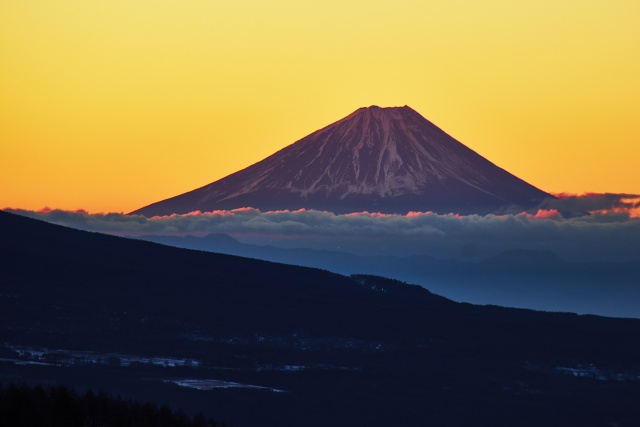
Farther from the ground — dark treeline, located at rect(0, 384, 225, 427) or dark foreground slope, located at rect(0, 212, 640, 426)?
dark foreground slope, located at rect(0, 212, 640, 426)

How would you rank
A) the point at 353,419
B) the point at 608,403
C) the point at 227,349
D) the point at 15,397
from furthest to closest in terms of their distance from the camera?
the point at 227,349 → the point at 608,403 → the point at 353,419 → the point at 15,397

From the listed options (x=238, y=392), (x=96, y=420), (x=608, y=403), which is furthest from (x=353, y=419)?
(x=96, y=420)

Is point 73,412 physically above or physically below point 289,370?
below

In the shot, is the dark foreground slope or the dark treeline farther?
the dark foreground slope

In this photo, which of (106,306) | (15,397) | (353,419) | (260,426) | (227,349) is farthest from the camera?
(106,306)

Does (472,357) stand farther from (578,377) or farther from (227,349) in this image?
(227,349)

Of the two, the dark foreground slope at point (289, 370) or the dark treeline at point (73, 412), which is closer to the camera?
the dark treeline at point (73, 412)

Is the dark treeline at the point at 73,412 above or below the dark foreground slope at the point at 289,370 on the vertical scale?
below

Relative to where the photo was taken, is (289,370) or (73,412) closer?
(73,412)
